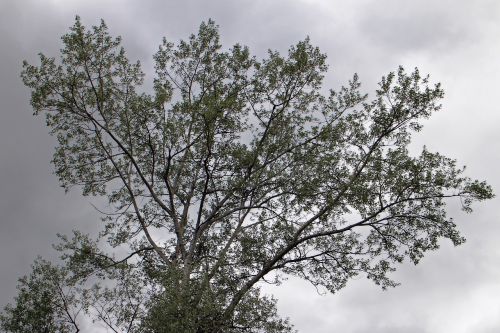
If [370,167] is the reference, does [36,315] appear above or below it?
below

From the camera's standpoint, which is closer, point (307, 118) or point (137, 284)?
point (137, 284)

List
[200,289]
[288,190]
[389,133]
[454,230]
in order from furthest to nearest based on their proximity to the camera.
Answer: [288,190] < [389,133] < [454,230] < [200,289]

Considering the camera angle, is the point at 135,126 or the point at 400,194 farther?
the point at 135,126

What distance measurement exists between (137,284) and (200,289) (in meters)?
5.67

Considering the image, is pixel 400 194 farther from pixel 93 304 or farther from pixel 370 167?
pixel 93 304

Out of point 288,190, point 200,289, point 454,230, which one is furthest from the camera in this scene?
point 288,190

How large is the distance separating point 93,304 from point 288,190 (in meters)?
12.8

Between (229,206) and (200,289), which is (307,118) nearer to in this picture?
(229,206)

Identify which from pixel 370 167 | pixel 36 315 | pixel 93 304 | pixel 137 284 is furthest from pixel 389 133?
pixel 36 315

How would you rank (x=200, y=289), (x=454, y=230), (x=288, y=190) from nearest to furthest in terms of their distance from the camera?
(x=200, y=289) < (x=454, y=230) < (x=288, y=190)

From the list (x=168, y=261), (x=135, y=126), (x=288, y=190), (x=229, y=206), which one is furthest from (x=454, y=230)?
(x=135, y=126)

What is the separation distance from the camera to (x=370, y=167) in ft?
97.2

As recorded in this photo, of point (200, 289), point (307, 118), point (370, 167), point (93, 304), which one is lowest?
point (200, 289)

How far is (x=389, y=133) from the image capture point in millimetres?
30141
